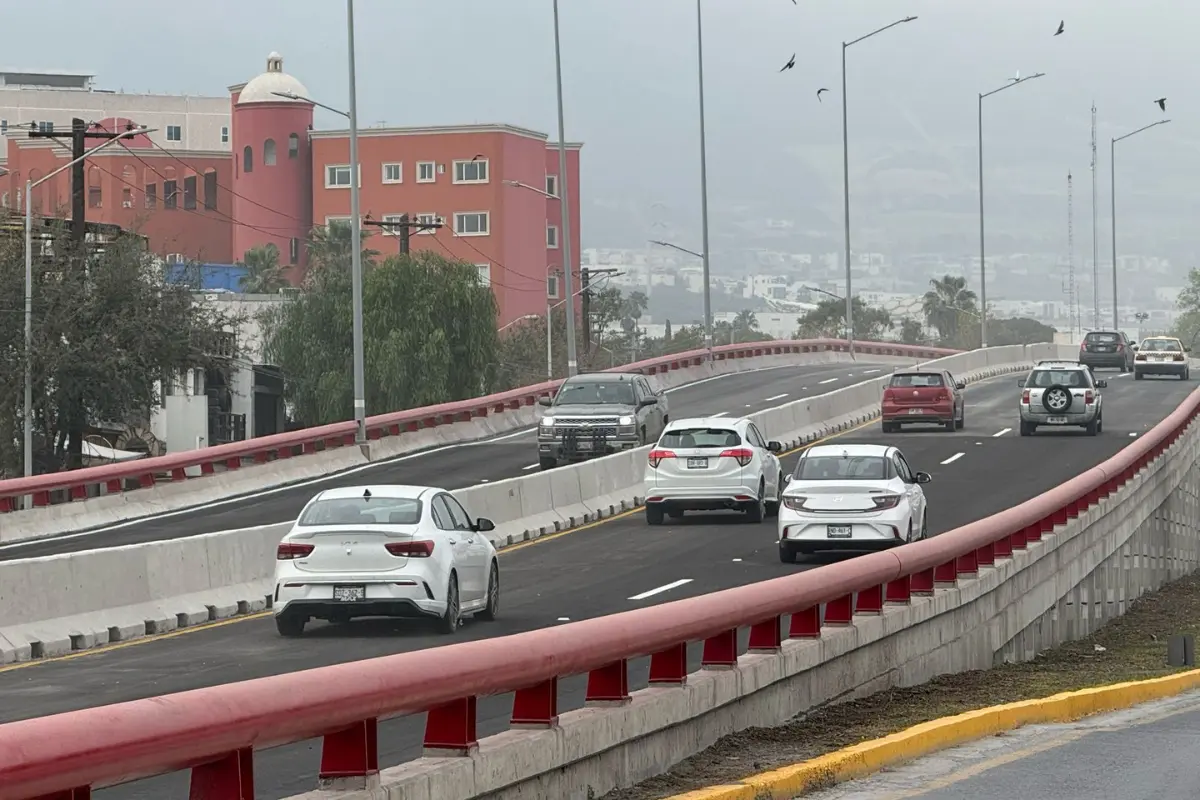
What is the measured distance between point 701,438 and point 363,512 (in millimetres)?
13339

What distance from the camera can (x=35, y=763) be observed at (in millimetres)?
5965

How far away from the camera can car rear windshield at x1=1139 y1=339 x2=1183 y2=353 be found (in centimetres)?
7612

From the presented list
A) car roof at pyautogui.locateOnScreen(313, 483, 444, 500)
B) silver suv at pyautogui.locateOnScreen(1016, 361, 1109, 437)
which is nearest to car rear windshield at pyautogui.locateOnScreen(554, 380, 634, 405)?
silver suv at pyautogui.locateOnScreen(1016, 361, 1109, 437)

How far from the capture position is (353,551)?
20.4 m

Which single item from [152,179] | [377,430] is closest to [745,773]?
[377,430]

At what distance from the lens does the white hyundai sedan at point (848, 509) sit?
27.1m

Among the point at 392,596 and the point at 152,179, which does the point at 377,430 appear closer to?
the point at 392,596

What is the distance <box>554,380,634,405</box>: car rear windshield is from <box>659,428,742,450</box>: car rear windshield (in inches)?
367

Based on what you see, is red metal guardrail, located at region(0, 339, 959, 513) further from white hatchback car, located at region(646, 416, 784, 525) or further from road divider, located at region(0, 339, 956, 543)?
white hatchback car, located at region(646, 416, 784, 525)

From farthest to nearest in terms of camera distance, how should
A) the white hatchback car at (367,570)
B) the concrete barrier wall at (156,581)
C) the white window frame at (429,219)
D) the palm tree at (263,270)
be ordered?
1. the white window frame at (429,219)
2. the palm tree at (263,270)
3. the concrete barrier wall at (156,581)
4. the white hatchback car at (367,570)

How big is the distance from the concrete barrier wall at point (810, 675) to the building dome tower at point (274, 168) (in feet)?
320

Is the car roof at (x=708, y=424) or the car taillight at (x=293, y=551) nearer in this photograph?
the car taillight at (x=293, y=551)

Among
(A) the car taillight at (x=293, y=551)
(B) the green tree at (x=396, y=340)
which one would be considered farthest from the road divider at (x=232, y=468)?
(B) the green tree at (x=396, y=340)

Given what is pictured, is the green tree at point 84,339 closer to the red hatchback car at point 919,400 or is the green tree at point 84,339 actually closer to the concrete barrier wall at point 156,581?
the red hatchback car at point 919,400
